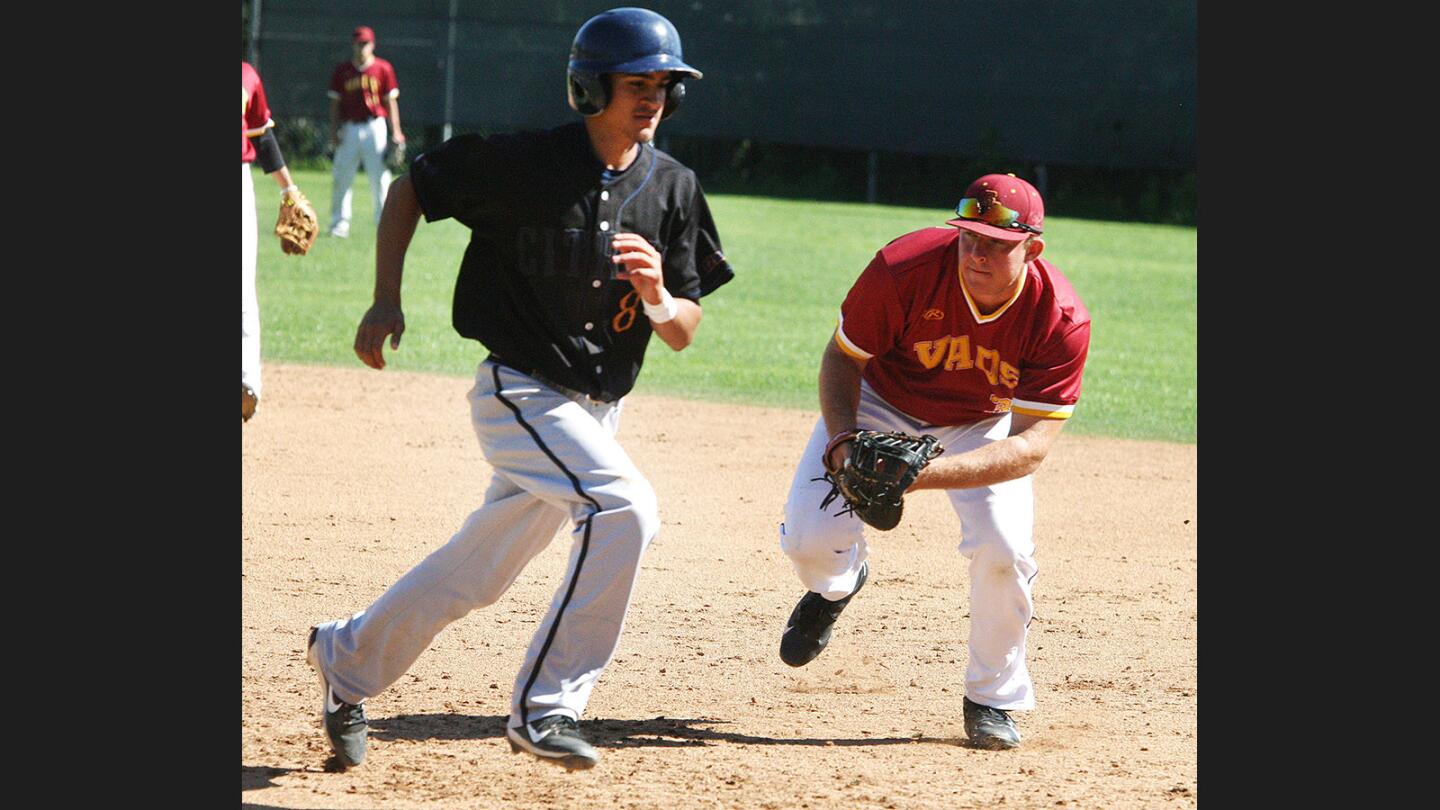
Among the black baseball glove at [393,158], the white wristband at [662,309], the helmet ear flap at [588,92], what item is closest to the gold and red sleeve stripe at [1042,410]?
the white wristband at [662,309]

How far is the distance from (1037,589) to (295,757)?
311 cm

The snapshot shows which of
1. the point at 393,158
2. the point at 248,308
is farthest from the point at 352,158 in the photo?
the point at 248,308

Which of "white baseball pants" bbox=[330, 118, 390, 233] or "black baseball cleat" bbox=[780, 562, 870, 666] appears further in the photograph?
"white baseball pants" bbox=[330, 118, 390, 233]

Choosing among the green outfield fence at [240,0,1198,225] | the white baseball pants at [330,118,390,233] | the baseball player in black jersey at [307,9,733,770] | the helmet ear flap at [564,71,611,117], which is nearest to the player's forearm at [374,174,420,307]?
the baseball player in black jersey at [307,9,733,770]

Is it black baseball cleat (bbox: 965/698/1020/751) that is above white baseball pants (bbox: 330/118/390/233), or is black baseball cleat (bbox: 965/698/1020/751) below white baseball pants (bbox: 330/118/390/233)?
below

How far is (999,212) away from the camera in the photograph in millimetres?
4309

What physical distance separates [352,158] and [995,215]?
43.2 feet

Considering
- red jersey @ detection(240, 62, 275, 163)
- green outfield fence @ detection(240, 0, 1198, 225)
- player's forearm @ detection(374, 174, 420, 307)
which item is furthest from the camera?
green outfield fence @ detection(240, 0, 1198, 225)

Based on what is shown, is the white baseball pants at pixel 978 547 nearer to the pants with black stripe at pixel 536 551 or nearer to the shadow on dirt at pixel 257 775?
the pants with black stripe at pixel 536 551

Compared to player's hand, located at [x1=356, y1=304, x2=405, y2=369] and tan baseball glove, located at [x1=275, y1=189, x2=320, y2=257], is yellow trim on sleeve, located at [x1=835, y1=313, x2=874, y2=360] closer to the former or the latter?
player's hand, located at [x1=356, y1=304, x2=405, y2=369]

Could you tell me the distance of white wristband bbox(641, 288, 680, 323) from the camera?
146 inches

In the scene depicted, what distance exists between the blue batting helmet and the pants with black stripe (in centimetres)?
70

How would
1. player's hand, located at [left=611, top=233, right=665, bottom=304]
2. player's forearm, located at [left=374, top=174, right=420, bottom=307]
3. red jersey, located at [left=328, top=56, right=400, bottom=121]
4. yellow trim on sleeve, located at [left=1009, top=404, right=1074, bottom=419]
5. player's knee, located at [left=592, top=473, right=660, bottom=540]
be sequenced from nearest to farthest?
1. player's hand, located at [left=611, top=233, right=665, bottom=304]
2. player's knee, located at [left=592, top=473, right=660, bottom=540]
3. player's forearm, located at [left=374, top=174, right=420, bottom=307]
4. yellow trim on sleeve, located at [left=1009, top=404, right=1074, bottom=419]
5. red jersey, located at [left=328, top=56, right=400, bottom=121]

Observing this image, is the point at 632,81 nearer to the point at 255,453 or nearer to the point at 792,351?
the point at 255,453
